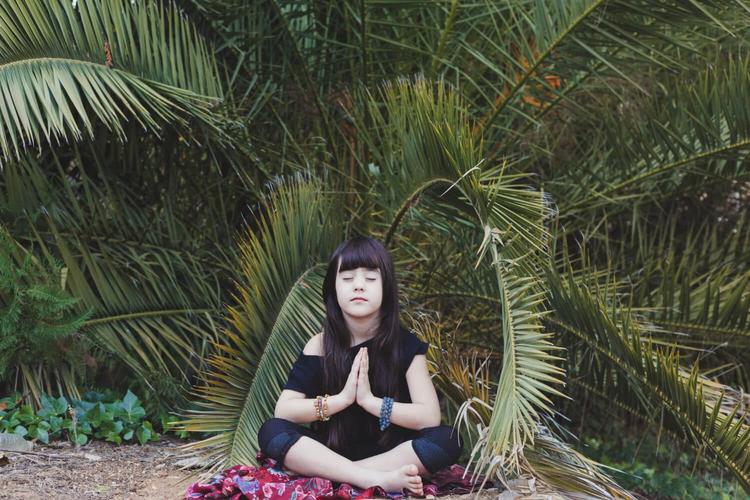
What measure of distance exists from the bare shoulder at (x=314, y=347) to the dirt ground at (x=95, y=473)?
0.65 meters

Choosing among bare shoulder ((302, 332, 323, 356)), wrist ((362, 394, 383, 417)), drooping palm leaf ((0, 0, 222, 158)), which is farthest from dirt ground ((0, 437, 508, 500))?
drooping palm leaf ((0, 0, 222, 158))

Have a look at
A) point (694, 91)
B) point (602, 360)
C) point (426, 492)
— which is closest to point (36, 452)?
point (426, 492)

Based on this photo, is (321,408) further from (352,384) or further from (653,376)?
(653,376)

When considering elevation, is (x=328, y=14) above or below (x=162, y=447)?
above

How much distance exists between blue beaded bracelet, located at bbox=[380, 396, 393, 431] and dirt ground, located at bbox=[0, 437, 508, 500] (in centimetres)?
34

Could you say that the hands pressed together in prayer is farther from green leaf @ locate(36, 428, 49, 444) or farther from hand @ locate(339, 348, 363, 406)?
green leaf @ locate(36, 428, 49, 444)

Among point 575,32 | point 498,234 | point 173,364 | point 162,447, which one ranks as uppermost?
point 575,32

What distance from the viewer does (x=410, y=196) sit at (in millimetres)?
3607

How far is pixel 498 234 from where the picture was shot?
119 inches

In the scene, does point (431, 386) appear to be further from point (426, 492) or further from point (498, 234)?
point (498, 234)

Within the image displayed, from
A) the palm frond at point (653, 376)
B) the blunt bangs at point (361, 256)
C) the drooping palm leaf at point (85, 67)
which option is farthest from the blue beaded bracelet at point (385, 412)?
the drooping palm leaf at point (85, 67)

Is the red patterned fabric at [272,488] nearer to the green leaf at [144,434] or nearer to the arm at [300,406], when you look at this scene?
the arm at [300,406]

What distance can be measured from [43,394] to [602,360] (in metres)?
2.46

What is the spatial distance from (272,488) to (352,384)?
1.50 feet
